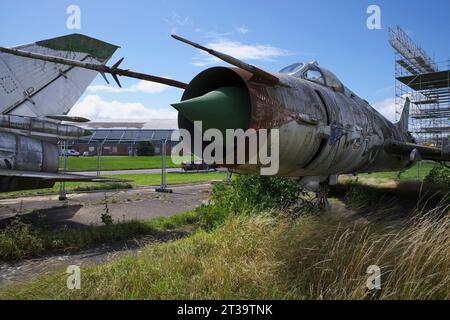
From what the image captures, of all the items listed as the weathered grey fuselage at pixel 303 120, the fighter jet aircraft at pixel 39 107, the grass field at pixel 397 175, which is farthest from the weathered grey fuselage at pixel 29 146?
the grass field at pixel 397 175

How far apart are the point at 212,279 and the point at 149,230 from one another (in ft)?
14.7

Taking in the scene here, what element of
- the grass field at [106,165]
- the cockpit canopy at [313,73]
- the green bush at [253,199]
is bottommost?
the grass field at [106,165]

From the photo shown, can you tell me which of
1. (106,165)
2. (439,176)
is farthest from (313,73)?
(106,165)

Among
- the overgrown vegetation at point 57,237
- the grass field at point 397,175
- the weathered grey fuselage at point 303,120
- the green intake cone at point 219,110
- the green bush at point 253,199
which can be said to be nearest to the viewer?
the green intake cone at point 219,110

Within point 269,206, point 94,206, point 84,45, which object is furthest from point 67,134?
point 269,206

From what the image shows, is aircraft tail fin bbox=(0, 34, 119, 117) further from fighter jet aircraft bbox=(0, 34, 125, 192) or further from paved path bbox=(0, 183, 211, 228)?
paved path bbox=(0, 183, 211, 228)

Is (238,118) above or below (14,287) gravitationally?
above

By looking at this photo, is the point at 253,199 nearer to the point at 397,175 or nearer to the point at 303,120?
the point at 303,120

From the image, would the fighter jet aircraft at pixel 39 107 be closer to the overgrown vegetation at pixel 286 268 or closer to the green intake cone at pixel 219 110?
the overgrown vegetation at pixel 286 268

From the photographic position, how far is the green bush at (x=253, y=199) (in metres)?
7.27

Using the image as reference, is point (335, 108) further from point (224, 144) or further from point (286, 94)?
point (224, 144)

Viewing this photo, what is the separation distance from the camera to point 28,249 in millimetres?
6148

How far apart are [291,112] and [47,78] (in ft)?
33.4

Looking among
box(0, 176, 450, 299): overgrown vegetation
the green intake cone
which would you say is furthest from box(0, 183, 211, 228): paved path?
the green intake cone
